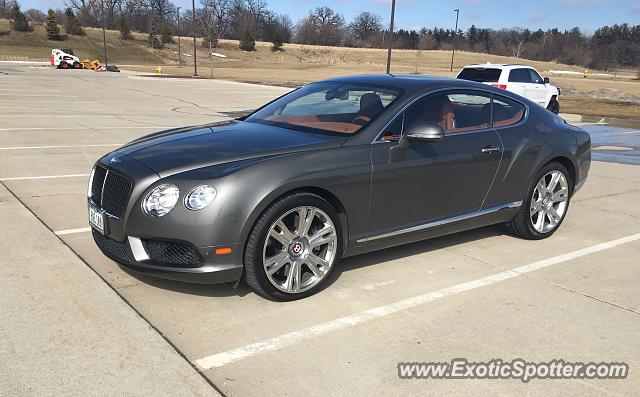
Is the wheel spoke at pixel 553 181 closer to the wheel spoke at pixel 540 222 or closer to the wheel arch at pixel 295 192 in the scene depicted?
the wheel spoke at pixel 540 222

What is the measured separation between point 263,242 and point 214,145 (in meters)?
0.86

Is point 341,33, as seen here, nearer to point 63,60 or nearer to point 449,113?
point 63,60

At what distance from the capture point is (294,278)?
151 inches

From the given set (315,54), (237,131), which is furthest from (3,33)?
(237,131)

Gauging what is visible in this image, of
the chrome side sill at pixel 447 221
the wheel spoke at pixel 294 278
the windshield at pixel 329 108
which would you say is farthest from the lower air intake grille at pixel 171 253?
the windshield at pixel 329 108

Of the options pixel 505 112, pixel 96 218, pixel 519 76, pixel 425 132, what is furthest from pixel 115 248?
pixel 519 76

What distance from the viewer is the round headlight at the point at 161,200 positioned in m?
3.49

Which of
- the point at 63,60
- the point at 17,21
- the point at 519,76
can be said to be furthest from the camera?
the point at 17,21

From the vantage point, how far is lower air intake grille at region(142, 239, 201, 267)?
3.52m

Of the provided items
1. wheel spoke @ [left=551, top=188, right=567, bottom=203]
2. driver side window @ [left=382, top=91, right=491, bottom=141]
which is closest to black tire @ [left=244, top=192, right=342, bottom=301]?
driver side window @ [left=382, top=91, right=491, bottom=141]

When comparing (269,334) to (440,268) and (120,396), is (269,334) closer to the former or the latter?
(120,396)

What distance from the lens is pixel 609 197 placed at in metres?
7.56

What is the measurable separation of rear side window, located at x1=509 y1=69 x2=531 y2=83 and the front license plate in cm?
1551

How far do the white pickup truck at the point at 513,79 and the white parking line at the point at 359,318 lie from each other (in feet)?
41.8
